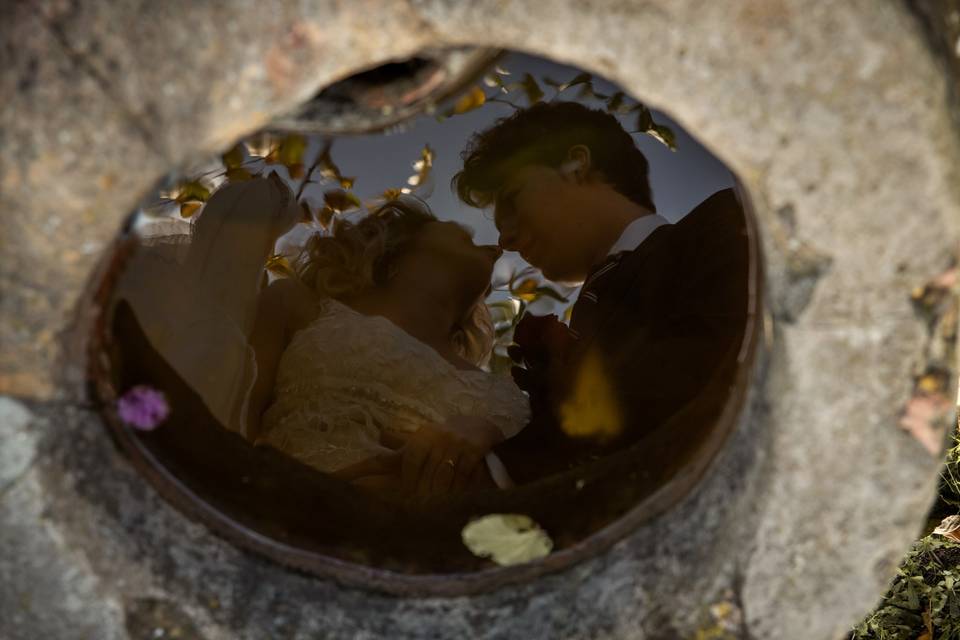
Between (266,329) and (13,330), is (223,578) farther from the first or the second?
(266,329)

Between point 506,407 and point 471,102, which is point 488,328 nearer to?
point 506,407

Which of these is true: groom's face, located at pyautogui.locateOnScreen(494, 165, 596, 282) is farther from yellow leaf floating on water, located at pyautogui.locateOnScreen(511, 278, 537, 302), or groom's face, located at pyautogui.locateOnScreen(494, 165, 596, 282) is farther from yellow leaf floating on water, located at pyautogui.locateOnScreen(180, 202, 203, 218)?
yellow leaf floating on water, located at pyautogui.locateOnScreen(180, 202, 203, 218)

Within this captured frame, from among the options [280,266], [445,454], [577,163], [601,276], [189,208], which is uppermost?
[577,163]

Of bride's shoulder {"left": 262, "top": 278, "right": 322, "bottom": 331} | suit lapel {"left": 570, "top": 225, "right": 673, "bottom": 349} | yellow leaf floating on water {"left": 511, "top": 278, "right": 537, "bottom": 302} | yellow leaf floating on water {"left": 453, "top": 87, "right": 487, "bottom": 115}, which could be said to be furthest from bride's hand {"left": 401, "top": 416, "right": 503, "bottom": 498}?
yellow leaf floating on water {"left": 453, "top": 87, "right": 487, "bottom": 115}

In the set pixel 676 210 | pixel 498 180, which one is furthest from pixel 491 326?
pixel 676 210

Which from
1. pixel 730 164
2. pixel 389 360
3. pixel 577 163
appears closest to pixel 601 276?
pixel 577 163

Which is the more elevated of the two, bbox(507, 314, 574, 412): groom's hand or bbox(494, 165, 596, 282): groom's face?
bbox(494, 165, 596, 282): groom's face
